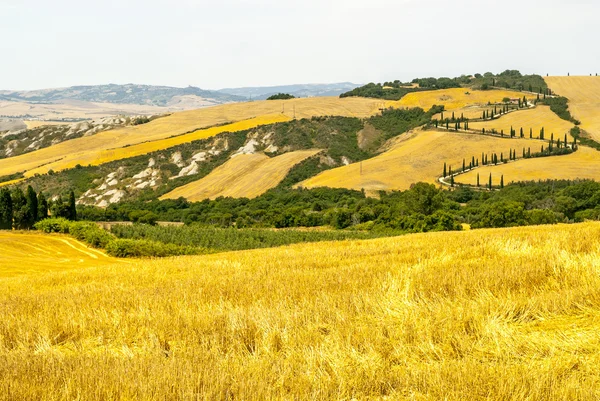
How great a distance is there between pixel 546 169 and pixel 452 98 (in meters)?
84.9

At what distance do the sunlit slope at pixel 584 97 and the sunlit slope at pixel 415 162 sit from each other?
86.5 ft

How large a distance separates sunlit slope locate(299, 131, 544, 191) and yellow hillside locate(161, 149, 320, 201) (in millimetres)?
9943

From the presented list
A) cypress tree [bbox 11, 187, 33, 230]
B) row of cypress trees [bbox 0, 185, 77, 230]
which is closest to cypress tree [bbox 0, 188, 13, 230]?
row of cypress trees [bbox 0, 185, 77, 230]

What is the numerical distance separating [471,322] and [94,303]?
6.70 metres

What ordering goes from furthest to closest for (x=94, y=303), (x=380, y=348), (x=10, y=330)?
(x=94, y=303) < (x=10, y=330) < (x=380, y=348)

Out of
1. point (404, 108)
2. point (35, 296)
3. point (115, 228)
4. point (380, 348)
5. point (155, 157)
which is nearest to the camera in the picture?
point (380, 348)

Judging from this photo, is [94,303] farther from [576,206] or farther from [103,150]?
[103,150]

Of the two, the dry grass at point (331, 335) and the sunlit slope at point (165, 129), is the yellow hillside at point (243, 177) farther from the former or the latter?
the dry grass at point (331, 335)

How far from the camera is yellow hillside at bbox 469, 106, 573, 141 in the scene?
131625mm

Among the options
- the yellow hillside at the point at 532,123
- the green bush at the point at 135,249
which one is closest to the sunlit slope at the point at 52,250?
the green bush at the point at 135,249

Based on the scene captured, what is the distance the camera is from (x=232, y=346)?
6059 mm

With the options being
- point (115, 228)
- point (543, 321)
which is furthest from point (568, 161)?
point (543, 321)

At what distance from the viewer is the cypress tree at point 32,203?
69.2 m

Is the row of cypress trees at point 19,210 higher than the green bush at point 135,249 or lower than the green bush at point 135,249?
higher
